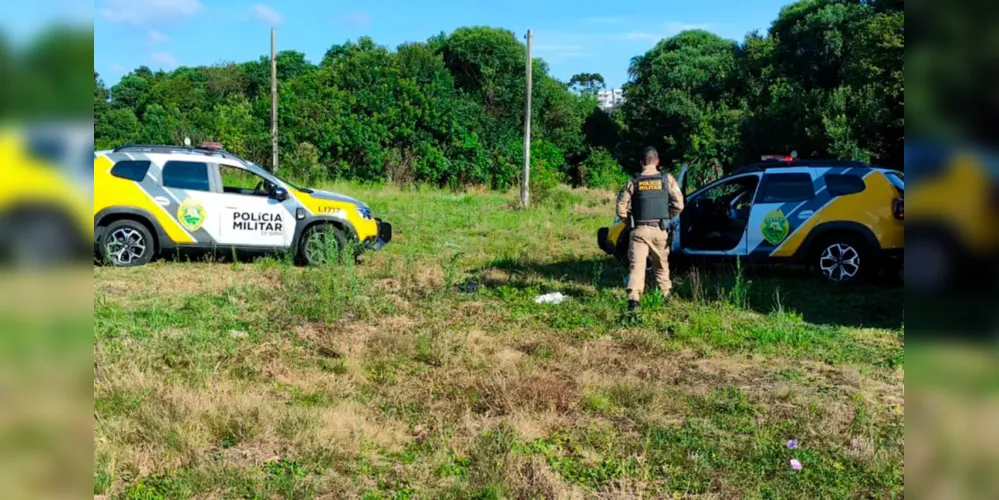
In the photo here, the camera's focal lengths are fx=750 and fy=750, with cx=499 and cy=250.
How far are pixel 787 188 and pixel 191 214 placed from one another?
7.84m

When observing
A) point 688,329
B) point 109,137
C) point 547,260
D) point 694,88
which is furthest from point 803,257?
point 694,88

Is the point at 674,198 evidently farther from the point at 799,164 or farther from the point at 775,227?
the point at 799,164

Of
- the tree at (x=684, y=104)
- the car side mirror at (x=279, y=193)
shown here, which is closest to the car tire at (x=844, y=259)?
the car side mirror at (x=279, y=193)

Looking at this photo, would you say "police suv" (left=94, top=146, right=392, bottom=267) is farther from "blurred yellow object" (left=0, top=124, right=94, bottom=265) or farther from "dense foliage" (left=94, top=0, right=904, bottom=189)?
"dense foliage" (left=94, top=0, right=904, bottom=189)

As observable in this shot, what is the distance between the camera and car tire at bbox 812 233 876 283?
912 centimetres

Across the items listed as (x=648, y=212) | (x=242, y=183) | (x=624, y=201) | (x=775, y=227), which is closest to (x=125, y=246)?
(x=242, y=183)

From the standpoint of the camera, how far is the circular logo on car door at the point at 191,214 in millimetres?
10117

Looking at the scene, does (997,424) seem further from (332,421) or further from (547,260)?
(547,260)

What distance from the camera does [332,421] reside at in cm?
477

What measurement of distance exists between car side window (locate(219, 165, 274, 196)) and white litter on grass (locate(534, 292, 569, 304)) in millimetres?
4424

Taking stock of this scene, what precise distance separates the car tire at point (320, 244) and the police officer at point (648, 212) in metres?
4.00

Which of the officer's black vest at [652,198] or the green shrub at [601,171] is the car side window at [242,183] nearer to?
the officer's black vest at [652,198]

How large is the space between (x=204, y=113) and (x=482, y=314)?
26.1 m

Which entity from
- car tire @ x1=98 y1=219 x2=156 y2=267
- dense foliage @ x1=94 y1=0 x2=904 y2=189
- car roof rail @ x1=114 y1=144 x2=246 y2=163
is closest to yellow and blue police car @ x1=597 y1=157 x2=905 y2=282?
Result: car roof rail @ x1=114 y1=144 x2=246 y2=163
